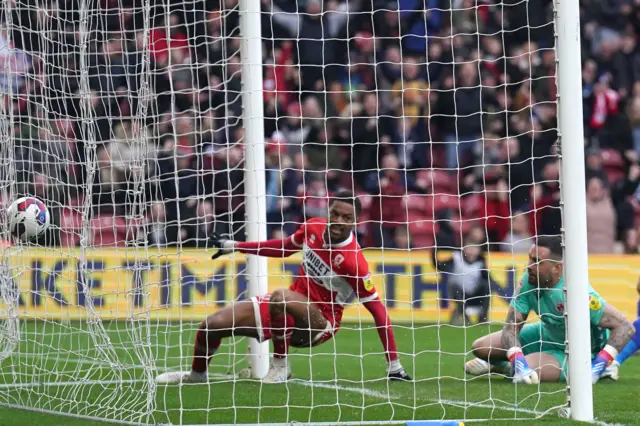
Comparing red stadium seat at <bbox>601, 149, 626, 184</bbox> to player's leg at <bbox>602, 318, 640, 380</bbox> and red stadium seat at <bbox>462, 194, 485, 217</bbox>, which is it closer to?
red stadium seat at <bbox>462, 194, 485, 217</bbox>

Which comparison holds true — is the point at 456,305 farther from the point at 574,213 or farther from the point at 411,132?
the point at 574,213


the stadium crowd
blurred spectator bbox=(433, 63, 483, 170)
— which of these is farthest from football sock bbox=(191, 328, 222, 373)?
blurred spectator bbox=(433, 63, 483, 170)

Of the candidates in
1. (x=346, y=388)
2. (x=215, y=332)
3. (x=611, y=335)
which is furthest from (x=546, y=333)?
(x=215, y=332)

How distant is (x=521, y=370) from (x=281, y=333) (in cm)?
178

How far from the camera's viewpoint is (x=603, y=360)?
8133 millimetres

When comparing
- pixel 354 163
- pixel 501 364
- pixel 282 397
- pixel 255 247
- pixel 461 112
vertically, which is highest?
pixel 461 112

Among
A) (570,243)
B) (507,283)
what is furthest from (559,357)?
(507,283)

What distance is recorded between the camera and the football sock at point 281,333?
7.74 metres

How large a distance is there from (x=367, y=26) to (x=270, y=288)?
3.74m

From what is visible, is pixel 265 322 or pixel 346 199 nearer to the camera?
pixel 346 199

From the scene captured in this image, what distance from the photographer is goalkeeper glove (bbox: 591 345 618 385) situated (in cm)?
807

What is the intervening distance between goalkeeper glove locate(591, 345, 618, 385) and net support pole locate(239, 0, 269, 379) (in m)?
2.52

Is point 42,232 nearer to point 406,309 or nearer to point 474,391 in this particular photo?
point 474,391

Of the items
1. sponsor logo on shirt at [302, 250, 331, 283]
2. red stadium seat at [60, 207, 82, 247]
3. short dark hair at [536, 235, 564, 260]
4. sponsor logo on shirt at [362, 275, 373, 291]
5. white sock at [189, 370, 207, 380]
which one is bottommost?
white sock at [189, 370, 207, 380]
